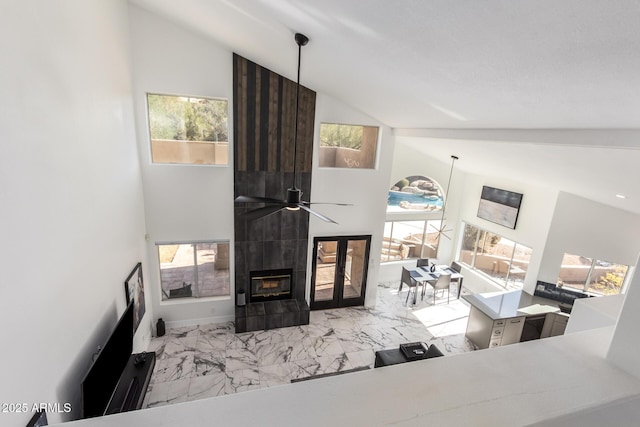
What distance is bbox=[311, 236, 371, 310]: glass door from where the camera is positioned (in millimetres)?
6945

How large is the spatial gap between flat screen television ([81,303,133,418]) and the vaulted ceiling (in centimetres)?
377

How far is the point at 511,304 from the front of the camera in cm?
657

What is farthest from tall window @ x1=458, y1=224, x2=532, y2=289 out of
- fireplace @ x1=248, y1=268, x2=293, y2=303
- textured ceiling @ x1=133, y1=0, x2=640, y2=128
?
fireplace @ x1=248, y1=268, x2=293, y2=303

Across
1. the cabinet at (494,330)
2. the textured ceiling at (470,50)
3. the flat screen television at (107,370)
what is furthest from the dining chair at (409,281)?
the flat screen television at (107,370)

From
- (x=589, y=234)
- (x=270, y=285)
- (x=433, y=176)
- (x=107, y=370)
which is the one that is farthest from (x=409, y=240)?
(x=107, y=370)

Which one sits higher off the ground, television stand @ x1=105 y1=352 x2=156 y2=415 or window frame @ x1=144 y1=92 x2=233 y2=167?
window frame @ x1=144 y1=92 x2=233 y2=167

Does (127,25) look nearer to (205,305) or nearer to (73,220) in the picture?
(73,220)

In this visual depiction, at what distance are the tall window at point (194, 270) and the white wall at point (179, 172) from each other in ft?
0.51

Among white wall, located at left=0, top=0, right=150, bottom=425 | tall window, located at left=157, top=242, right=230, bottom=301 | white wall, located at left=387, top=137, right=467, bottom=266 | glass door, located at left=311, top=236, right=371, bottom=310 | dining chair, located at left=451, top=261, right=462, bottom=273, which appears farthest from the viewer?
dining chair, located at left=451, top=261, right=462, bottom=273

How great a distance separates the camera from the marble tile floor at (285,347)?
197 inches

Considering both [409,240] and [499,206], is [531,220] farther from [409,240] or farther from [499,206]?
[409,240]

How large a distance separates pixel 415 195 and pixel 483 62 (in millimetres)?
6675

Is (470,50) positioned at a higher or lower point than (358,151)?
higher

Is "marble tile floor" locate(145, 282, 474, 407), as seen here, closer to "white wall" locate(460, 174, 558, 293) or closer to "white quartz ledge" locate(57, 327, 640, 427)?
"white wall" locate(460, 174, 558, 293)
